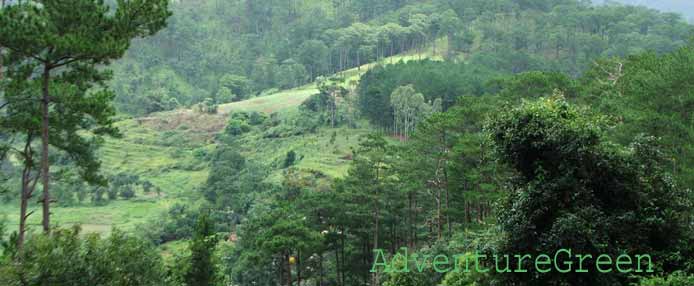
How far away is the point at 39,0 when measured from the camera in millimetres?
16984

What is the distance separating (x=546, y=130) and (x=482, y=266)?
3917mm

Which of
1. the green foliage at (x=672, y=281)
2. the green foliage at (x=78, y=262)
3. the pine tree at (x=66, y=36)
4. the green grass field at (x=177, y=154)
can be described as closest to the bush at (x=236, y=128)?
the green grass field at (x=177, y=154)

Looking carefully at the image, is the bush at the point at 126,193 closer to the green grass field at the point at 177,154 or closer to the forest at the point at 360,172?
the forest at the point at 360,172

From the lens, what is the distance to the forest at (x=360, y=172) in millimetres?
12703

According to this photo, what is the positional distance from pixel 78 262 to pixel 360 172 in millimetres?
20382

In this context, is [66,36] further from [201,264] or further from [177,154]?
[177,154]

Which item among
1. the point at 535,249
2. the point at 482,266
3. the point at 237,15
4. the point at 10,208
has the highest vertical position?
the point at 237,15

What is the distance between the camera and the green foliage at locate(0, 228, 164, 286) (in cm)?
1096

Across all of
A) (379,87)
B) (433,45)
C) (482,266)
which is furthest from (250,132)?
(482,266)

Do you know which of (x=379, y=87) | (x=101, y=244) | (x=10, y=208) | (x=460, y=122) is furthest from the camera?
(x=379, y=87)

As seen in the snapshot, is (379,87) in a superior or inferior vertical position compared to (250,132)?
superior

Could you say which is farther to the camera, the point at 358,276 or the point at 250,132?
the point at 250,132

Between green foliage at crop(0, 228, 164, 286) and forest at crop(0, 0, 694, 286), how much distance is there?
36 mm

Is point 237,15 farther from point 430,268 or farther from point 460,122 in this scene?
point 430,268
